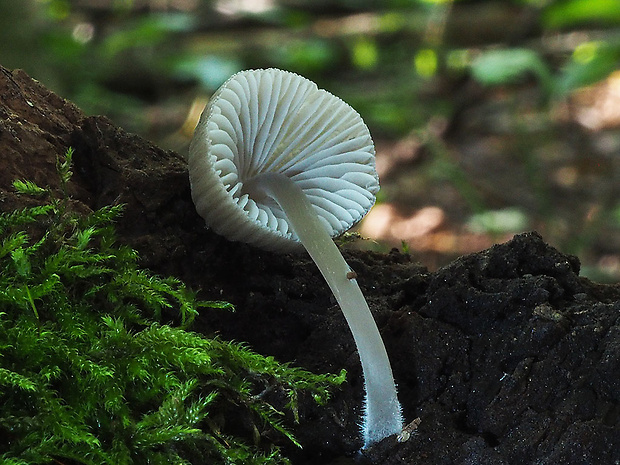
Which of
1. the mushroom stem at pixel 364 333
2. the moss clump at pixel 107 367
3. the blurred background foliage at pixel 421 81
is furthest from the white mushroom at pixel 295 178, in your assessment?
the blurred background foliage at pixel 421 81

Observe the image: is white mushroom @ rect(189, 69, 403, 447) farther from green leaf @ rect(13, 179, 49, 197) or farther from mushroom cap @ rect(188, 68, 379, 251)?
green leaf @ rect(13, 179, 49, 197)

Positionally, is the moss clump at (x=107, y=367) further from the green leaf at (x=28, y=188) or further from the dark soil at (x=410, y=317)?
the dark soil at (x=410, y=317)

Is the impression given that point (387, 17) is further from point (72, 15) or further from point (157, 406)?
point (157, 406)

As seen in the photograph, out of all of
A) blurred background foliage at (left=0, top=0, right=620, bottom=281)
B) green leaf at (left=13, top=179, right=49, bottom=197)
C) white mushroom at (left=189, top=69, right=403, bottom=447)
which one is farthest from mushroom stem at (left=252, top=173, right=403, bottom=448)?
blurred background foliage at (left=0, top=0, right=620, bottom=281)

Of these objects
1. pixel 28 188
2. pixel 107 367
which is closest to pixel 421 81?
pixel 28 188

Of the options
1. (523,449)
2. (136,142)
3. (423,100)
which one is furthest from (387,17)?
A: (523,449)

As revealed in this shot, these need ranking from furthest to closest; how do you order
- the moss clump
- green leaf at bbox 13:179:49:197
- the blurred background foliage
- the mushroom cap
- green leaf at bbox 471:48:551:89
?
the blurred background foliage < green leaf at bbox 471:48:551:89 < the mushroom cap < green leaf at bbox 13:179:49:197 < the moss clump

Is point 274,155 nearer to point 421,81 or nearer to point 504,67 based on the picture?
point 504,67
